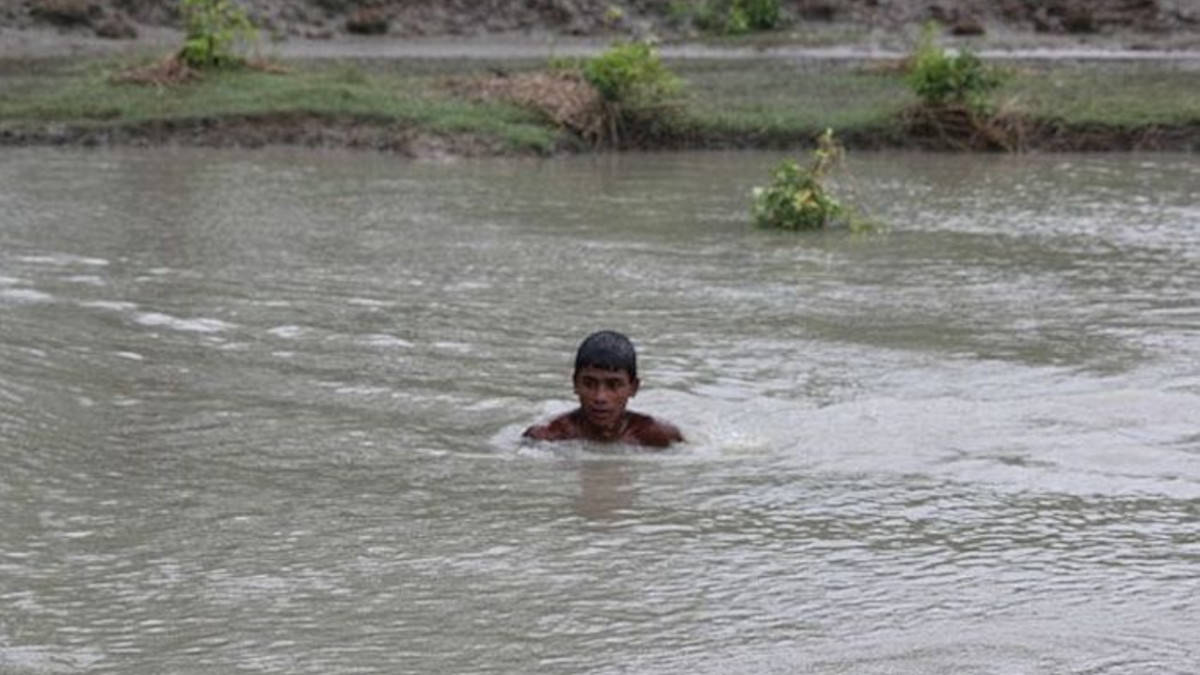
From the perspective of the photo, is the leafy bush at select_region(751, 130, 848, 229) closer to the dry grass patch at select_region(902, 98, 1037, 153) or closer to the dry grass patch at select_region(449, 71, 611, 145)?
the dry grass patch at select_region(449, 71, 611, 145)

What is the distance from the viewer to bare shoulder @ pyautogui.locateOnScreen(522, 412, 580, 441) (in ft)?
31.4

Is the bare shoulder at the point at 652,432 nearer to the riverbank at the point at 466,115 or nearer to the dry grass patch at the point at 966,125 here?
the riverbank at the point at 466,115

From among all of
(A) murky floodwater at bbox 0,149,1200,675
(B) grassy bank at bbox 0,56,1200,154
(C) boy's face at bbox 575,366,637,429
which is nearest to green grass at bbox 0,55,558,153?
(B) grassy bank at bbox 0,56,1200,154

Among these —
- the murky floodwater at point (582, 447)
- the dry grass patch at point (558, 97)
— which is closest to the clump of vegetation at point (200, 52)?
the dry grass patch at point (558, 97)

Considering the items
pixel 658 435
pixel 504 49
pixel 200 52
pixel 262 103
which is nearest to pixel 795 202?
pixel 658 435

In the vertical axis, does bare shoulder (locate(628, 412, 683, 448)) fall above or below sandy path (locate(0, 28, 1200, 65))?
below

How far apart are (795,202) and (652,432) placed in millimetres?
6355

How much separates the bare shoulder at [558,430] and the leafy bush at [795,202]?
21.0 feet

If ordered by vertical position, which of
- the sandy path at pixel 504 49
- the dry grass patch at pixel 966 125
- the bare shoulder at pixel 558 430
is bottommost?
the dry grass patch at pixel 966 125

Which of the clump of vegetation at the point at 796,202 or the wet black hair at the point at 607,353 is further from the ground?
the wet black hair at the point at 607,353

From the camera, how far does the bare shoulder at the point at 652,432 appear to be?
9664 millimetres

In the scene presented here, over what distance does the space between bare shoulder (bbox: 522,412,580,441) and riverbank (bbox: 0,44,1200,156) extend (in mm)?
10417

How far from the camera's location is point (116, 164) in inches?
733

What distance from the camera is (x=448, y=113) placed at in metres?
20.7
